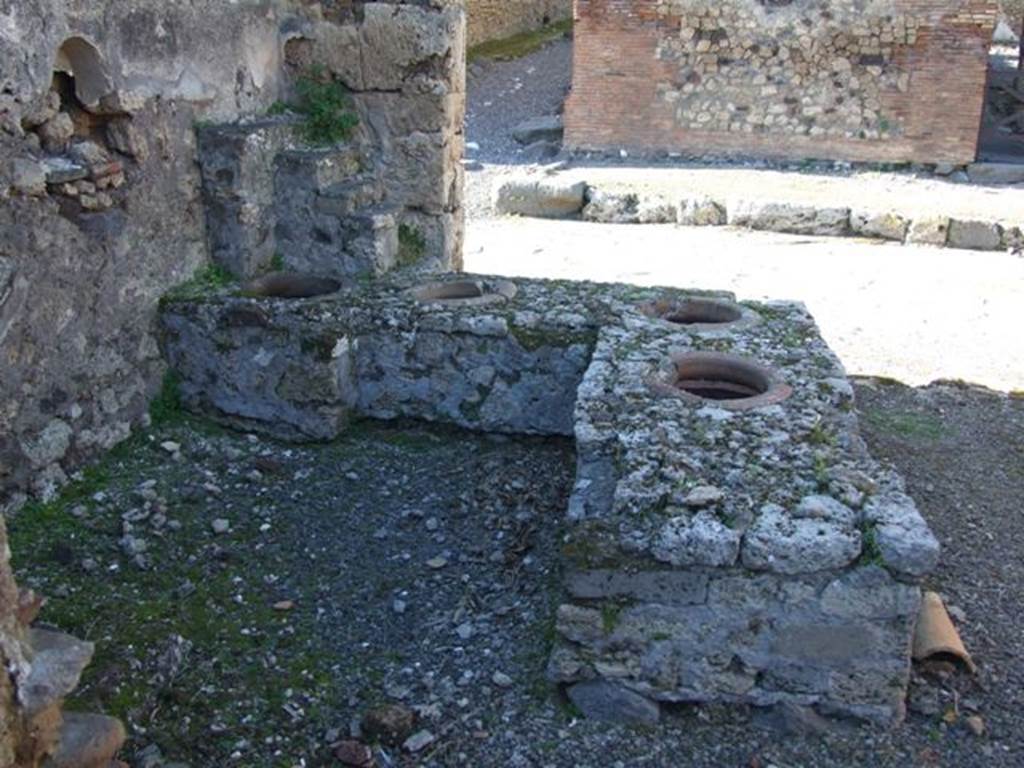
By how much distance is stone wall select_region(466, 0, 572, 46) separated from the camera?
19438mm

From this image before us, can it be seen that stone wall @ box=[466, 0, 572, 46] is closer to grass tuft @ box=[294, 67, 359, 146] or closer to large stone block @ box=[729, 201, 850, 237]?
large stone block @ box=[729, 201, 850, 237]

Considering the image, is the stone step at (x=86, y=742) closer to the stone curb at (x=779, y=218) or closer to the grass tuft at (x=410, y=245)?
the grass tuft at (x=410, y=245)

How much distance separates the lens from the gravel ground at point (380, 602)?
9.99 feet

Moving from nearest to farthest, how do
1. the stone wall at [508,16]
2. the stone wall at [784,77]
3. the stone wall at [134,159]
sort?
1. the stone wall at [134,159]
2. the stone wall at [784,77]
3. the stone wall at [508,16]

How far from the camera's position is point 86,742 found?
2229mm

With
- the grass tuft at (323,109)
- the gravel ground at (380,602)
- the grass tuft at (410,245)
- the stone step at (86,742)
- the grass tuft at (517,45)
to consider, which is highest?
the grass tuft at (517,45)

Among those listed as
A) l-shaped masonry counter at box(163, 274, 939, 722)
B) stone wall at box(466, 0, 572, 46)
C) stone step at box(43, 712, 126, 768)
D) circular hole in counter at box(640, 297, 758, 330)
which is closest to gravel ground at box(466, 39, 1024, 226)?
stone wall at box(466, 0, 572, 46)

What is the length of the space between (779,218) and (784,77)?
3.73m

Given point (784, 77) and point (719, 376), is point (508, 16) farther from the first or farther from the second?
point (719, 376)

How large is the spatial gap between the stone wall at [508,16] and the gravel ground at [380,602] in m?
15.3

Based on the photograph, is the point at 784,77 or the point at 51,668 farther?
the point at 784,77

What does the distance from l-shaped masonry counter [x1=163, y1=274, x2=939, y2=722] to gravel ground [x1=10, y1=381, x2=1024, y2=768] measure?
0.48ft

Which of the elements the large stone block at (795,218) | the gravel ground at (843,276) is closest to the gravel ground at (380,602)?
the gravel ground at (843,276)

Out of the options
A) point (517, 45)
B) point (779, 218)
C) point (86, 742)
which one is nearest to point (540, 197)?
point (779, 218)
